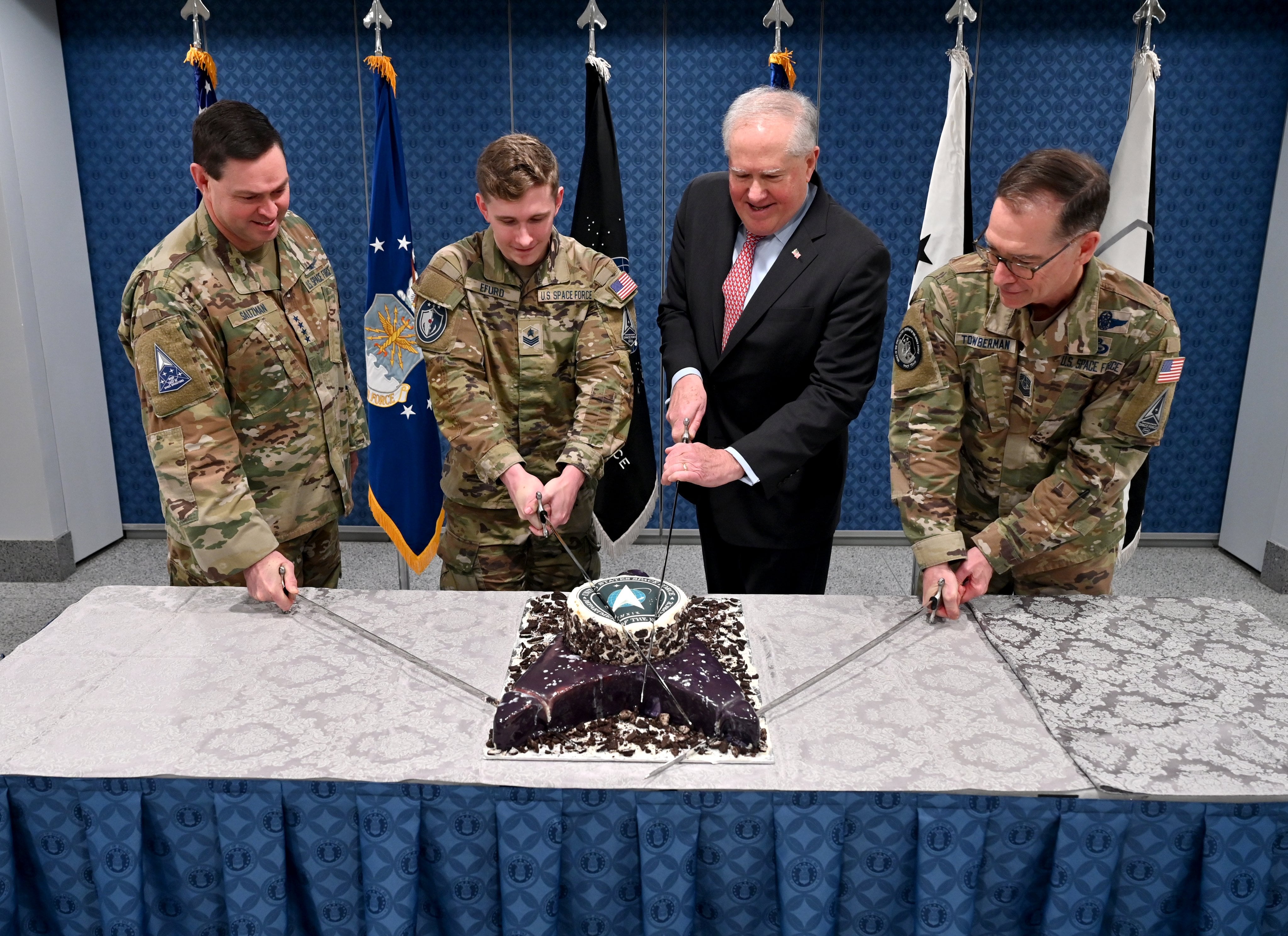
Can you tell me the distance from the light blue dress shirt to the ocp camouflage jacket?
0.18 m

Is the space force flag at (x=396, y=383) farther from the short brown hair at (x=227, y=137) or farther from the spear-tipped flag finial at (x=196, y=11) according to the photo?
the short brown hair at (x=227, y=137)

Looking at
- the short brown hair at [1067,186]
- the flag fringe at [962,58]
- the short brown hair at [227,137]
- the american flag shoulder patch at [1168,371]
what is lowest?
the american flag shoulder patch at [1168,371]

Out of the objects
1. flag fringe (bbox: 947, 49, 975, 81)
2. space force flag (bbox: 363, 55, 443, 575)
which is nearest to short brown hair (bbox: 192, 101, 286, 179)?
space force flag (bbox: 363, 55, 443, 575)

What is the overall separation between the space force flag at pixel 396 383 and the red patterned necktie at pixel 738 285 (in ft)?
4.22

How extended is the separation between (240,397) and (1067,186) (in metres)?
1.78

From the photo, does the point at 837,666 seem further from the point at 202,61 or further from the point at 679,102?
the point at 679,102

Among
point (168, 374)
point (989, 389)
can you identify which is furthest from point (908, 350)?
point (168, 374)

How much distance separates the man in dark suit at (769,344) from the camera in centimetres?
212

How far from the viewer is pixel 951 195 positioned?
10.9 feet

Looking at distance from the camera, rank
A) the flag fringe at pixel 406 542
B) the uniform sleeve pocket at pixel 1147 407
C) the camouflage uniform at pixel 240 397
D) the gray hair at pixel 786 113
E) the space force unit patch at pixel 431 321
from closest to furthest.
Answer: the uniform sleeve pocket at pixel 1147 407
the camouflage uniform at pixel 240 397
the gray hair at pixel 786 113
the space force unit patch at pixel 431 321
the flag fringe at pixel 406 542

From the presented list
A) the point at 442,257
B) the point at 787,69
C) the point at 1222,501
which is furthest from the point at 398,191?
the point at 1222,501

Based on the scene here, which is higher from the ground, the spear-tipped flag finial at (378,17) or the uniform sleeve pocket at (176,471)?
the spear-tipped flag finial at (378,17)

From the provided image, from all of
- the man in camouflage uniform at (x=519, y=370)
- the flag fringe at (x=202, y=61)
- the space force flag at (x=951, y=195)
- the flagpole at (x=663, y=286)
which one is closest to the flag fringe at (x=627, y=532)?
the flagpole at (x=663, y=286)

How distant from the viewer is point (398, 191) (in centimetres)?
321
